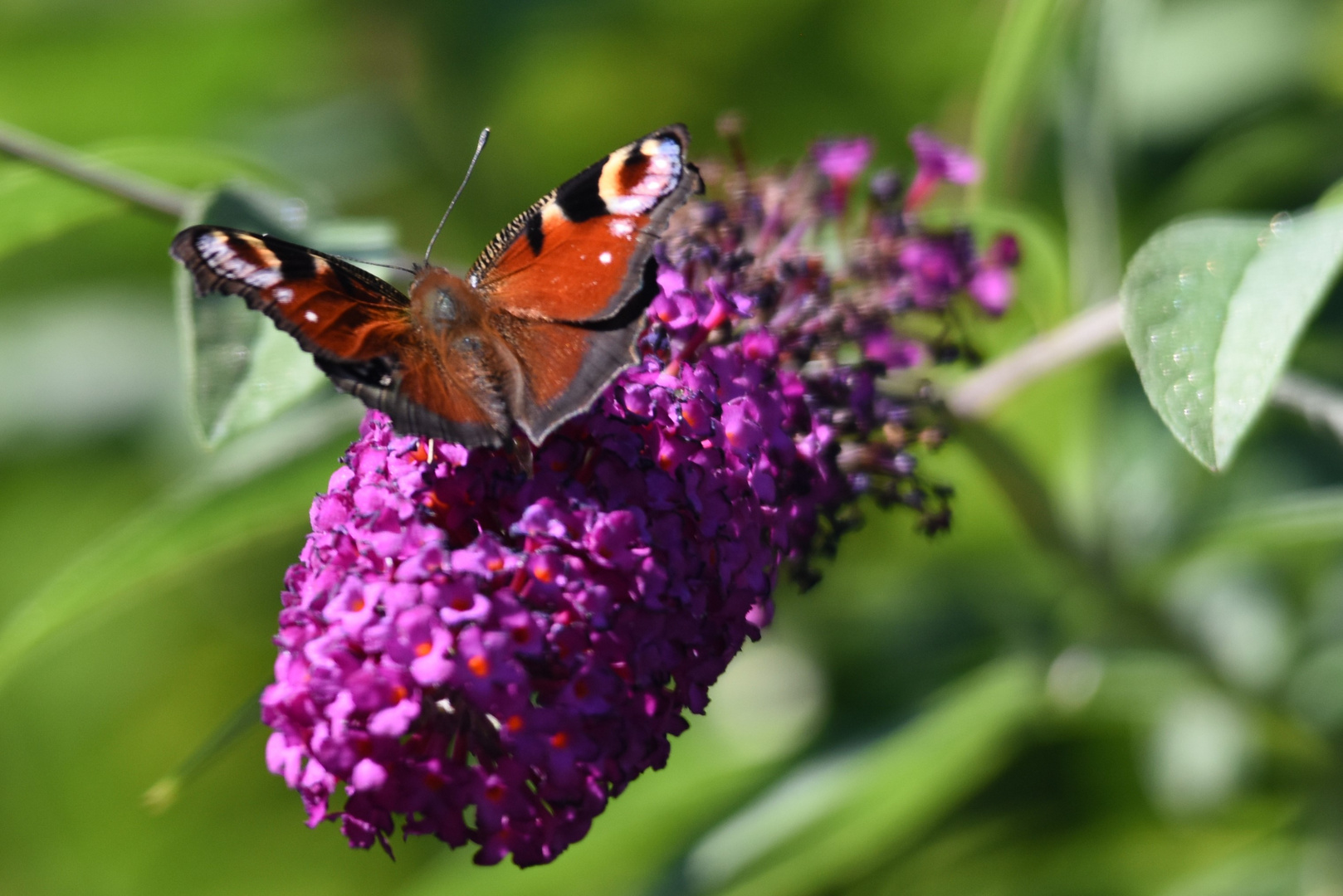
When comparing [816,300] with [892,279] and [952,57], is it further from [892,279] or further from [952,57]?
[952,57]

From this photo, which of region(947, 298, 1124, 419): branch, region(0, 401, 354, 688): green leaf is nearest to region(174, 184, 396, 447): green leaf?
region(0, 401, 354, 688): green leaf

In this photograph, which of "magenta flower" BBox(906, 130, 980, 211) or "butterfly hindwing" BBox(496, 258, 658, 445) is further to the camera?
"magenta flower" BBox(906, 130, 980, 211)

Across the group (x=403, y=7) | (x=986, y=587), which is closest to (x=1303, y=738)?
(x=986, y=587)

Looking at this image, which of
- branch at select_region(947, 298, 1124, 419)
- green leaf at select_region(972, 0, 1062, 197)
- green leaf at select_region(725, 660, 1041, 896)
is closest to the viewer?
branch at select_region(947, 298, 1124, 419)

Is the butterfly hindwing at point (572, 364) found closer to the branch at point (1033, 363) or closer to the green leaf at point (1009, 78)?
the branch at point (1033, 363)

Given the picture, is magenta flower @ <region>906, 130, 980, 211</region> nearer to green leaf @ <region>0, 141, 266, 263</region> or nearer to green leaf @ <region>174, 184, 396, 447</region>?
green leaf @ <region>174, 184, 396, 447</region>

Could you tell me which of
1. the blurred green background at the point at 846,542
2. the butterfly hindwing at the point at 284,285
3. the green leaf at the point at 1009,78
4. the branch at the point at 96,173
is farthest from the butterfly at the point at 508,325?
the green leaf at the point at 1009,78
